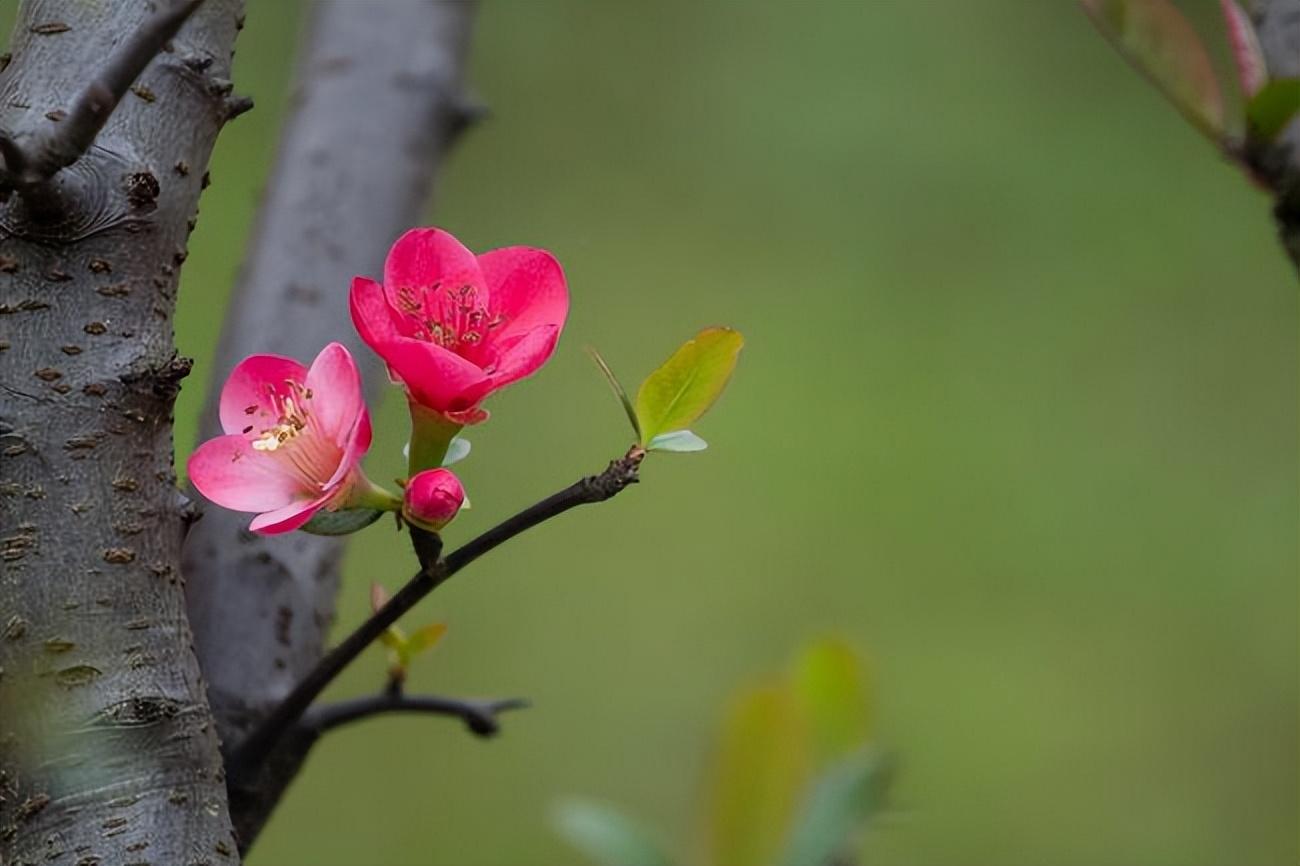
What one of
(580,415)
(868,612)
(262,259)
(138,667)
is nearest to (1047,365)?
(868,612)

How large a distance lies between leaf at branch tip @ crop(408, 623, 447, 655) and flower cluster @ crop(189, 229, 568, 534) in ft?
0.27

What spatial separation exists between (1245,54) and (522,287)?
182mm

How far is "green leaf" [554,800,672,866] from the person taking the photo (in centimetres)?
37

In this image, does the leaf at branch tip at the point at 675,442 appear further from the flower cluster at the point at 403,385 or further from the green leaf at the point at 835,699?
the green leaf at the point at 835,699

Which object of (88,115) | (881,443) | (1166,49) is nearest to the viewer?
(88,115)

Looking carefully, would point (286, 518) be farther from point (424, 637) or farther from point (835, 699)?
point (835, 699)

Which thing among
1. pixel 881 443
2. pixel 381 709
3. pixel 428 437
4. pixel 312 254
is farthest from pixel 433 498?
pixel 881 443

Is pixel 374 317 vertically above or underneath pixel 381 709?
above

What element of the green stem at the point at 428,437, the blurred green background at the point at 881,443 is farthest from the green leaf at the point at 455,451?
the blurred green background at the point at 881,443

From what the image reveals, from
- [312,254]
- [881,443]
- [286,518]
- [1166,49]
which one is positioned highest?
[1166,49]

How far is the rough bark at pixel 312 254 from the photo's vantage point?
0.41 m

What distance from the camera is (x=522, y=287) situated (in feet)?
0.97

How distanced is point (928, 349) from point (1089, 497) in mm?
208

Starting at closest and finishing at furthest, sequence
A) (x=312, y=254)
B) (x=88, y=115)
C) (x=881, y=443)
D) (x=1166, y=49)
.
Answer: (x=88, y=115) → (x=1166, y=49) → (x=312, y=254) → (x=881, y=443)
